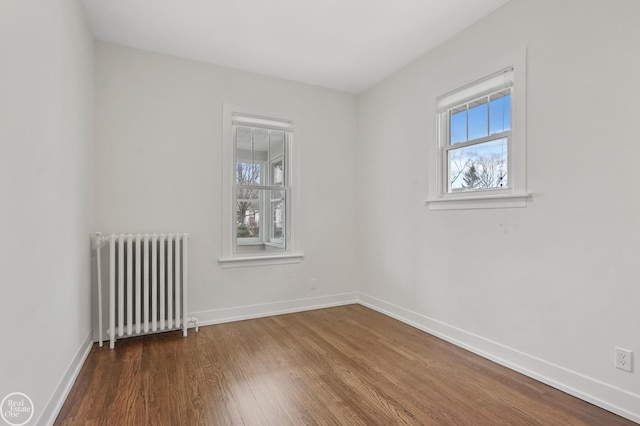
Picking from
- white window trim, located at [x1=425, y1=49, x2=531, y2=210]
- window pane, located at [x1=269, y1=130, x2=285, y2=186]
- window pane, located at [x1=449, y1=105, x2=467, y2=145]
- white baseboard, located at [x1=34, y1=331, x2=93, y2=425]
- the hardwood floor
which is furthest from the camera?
window pane, located at [x1=269, y1=130, x2=285, y2=186]

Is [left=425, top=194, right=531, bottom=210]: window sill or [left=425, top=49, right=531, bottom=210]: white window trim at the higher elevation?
[left=425, top=49, right=531, bottom=210]: white window trim

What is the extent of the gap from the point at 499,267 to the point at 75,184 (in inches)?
127

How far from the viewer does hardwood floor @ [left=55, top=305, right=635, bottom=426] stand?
185 centimetres

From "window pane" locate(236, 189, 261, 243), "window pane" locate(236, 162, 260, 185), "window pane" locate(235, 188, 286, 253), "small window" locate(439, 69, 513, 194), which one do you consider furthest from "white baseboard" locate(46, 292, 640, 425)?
"window pane" locate(236, 162, 260, 185)

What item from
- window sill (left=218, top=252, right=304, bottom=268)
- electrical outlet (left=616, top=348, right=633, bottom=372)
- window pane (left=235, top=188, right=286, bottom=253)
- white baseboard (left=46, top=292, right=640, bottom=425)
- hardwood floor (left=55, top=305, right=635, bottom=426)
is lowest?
hardwood floor (left=55, top=305, right=635, bottom=426)

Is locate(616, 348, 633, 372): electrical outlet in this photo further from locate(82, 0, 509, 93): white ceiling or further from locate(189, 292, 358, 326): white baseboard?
locate(189, 292, 358, 326): white baseboard

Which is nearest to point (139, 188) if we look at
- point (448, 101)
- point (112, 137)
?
point (112, 137)

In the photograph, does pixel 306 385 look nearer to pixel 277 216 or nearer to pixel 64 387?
pixel 64 387

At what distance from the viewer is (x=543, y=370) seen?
228 centimetres

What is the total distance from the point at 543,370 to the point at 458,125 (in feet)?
6.83

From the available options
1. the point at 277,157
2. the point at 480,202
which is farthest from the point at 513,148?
the point at 277,157

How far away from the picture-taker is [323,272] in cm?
416

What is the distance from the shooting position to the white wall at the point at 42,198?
1347mm

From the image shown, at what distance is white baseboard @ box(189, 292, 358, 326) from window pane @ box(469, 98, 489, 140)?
245cm
